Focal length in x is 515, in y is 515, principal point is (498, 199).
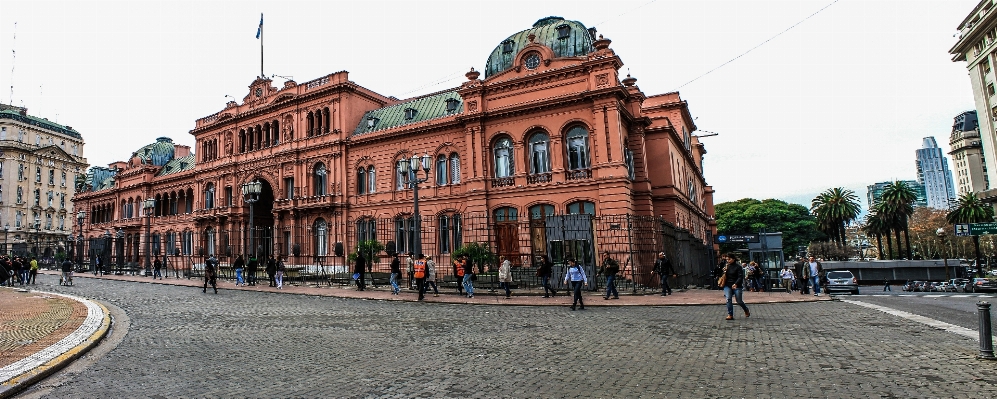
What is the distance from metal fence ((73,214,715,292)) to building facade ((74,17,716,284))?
0.14m

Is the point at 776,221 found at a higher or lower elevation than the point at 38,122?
lower

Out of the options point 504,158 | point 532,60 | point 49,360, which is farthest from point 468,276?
point 532,60

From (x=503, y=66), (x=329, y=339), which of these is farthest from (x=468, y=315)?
(x=503, y=66)

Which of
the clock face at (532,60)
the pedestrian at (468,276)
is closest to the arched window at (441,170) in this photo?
the clock face at (532,60)

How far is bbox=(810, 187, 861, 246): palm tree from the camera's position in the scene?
60.3m

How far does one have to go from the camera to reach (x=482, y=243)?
25.1 meters

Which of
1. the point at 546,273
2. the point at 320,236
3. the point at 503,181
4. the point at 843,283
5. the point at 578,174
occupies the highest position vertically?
the point at 503,181

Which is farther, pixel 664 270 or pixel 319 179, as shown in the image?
pixel 319 179

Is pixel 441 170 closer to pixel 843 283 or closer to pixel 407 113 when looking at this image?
pixel 407 113

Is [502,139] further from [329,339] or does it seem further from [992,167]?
[992,167]

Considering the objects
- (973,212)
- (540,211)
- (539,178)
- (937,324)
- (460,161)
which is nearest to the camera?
(937,324)

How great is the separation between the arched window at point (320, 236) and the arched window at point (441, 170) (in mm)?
9408

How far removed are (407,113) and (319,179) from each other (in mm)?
8307

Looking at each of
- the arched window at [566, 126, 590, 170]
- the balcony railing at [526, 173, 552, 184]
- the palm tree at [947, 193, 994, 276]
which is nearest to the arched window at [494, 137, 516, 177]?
the balcony railing at [526, 173, 552, 184]
